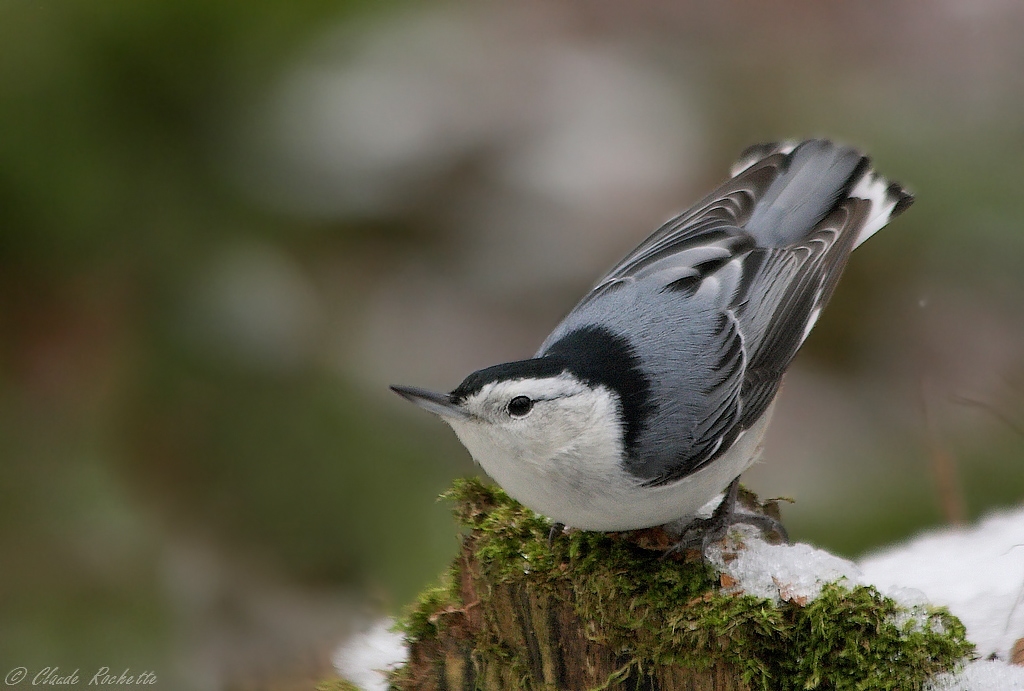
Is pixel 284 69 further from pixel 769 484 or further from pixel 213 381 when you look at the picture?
pixel 769 484

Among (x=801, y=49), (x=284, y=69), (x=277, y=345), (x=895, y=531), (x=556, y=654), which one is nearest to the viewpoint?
(x=556, y=654)

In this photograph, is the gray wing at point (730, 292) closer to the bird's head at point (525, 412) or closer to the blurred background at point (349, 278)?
the bird's head at point (525, 412)

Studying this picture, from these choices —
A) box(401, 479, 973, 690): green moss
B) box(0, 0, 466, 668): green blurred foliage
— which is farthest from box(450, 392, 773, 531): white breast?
box(0, 0, 466, 668): green blurred foliage

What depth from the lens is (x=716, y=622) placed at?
6.07 feet

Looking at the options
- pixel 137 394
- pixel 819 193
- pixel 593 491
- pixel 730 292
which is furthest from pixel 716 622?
pixel 137 394

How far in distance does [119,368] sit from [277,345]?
2.29 feet

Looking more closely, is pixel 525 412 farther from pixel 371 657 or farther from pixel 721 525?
pixel 371 657

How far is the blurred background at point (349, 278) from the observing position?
3939mm

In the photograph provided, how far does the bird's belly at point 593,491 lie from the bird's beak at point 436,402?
14 cm

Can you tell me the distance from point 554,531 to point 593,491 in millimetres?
318

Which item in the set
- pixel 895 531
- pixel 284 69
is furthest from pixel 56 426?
pixel 895 531

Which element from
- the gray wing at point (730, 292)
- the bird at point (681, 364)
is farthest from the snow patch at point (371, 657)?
the gray wing at point (730, 292)

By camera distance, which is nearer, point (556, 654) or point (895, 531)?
point (556, 654)

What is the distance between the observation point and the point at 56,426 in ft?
14.0
